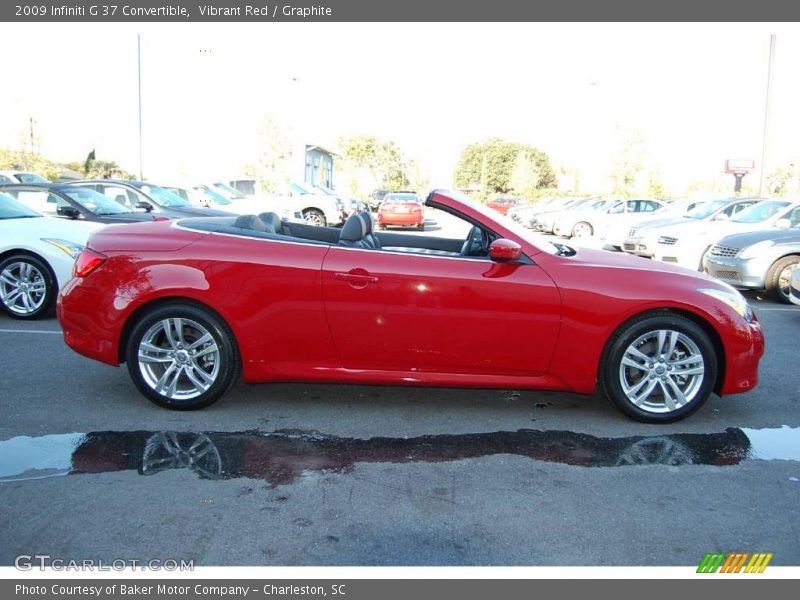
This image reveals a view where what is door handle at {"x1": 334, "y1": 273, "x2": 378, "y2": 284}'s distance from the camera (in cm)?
454

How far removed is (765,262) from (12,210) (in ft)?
33.2

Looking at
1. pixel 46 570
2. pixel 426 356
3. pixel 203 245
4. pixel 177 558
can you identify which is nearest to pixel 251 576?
pixel 177 558

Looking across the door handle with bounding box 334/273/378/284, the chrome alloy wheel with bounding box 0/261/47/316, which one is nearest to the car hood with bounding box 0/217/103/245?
the chrome alloy wheel with bounding box 0/261/47/316

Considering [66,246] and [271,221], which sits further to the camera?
[66,246]

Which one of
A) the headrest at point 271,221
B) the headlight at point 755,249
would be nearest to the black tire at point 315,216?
the headlight at point 755,249

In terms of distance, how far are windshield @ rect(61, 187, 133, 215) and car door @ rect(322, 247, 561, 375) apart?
274 inches

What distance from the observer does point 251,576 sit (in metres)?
2.83

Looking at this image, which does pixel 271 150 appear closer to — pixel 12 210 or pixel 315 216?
pixel 315 216

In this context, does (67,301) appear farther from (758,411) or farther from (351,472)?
(758,411)

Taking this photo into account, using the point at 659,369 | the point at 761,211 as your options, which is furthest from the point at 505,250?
the point at 761,211

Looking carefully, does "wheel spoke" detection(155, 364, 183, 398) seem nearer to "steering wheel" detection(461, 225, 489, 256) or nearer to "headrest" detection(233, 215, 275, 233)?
"headrest" detection(233, 215, 275, 233)
